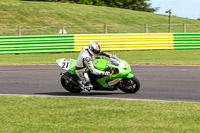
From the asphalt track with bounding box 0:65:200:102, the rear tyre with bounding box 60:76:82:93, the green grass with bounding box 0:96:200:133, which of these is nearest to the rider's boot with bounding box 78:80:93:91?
the asphalt track with bounding box 0:65:200:102

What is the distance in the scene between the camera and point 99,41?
83.8 ft

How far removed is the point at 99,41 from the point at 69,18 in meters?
21.8

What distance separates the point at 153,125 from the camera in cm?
721

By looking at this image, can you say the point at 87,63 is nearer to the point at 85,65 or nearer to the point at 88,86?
the point at 85,65

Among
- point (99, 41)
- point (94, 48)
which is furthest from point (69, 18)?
point (94, 48)

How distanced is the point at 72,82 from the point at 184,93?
9.04ft

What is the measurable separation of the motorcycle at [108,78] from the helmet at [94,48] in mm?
302

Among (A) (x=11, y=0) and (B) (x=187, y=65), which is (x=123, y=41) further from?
(A) (x=11, y=0)

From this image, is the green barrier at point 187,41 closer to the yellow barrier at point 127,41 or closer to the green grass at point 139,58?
the yellow barrier at point 127,41

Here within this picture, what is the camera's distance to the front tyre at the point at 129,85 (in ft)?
35.6

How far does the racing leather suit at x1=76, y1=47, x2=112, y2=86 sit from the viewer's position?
10.7 meters

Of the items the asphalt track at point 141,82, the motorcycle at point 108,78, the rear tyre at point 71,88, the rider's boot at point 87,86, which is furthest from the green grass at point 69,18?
the rider's boot at point 87,86

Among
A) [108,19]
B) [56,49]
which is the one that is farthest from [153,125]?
[108,19]

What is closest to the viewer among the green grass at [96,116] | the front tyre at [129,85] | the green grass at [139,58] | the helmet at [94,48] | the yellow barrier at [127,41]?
the green grass at [96,116]
